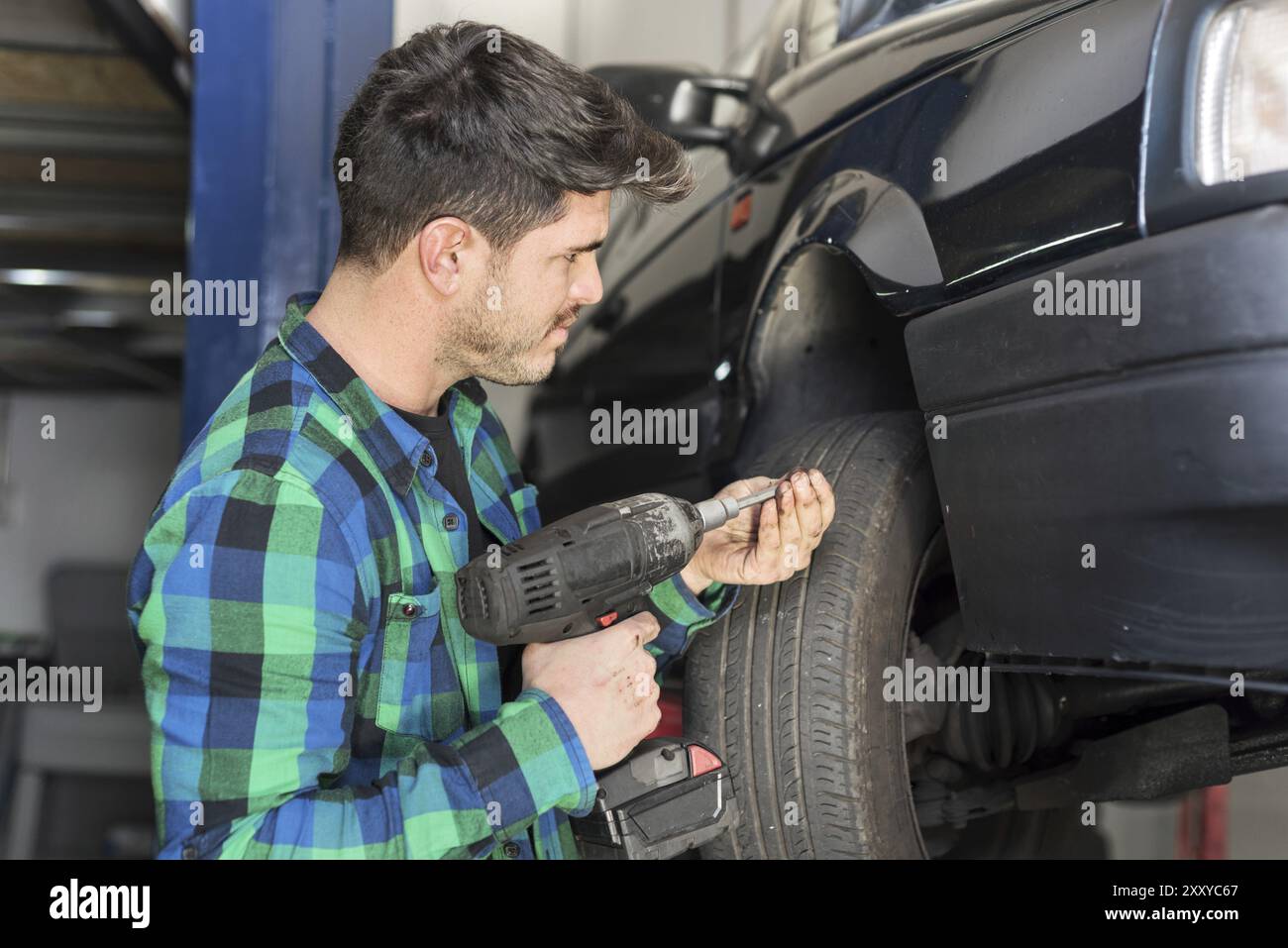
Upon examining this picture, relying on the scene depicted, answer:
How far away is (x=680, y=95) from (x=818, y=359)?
681 mm

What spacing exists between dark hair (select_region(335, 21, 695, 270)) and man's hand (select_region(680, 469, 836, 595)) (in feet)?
1.57

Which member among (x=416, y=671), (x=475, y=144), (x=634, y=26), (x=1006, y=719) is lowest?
(x=1006, y=719)

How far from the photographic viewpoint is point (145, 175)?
337 cm

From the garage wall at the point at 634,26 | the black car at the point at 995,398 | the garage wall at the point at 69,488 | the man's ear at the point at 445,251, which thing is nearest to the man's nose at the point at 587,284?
the man's ear at the point at 445,251

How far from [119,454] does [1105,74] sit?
490cm

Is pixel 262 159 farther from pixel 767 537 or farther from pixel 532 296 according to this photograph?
pixel 767 537

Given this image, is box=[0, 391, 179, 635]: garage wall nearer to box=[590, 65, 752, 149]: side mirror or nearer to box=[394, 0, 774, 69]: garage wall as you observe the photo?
box=[394, 0, 774, 69]: garage wall

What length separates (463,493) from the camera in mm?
1602

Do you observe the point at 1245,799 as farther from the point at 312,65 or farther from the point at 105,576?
the point at 105,576

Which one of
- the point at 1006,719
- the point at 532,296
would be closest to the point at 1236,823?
the point at 1006,719

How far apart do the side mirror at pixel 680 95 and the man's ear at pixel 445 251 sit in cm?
88

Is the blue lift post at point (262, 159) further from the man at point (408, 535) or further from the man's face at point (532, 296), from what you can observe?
the man's face at point (532, 296)

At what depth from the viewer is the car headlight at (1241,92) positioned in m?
1.10

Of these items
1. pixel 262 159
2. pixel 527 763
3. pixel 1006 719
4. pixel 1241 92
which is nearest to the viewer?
pixel 1241 92
